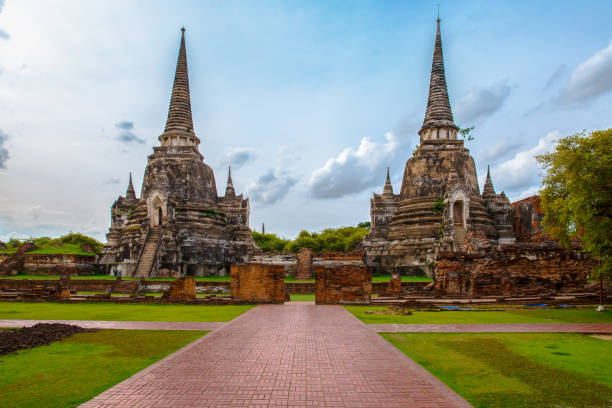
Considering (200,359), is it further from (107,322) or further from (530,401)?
(107,322)

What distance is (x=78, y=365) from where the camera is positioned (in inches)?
255

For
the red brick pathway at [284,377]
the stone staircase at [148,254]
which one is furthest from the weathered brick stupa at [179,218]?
the red brick pathway at [284,377]

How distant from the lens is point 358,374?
6078mm

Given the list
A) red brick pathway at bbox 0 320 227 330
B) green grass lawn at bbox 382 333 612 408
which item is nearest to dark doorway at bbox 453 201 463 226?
green grass lawn at bbox 382 333 612 408

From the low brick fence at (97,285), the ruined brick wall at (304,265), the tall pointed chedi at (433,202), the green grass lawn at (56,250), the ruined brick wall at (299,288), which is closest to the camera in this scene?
the low brick fence at (97,285)

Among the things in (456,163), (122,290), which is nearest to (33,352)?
(122,290)

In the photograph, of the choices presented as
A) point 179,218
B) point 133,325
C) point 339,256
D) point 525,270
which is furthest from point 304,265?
point 133,325

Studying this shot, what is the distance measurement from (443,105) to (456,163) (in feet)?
18.4

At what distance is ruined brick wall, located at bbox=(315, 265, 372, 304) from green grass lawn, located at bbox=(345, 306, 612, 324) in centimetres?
168

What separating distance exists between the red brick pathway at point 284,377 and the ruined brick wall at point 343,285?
6.77m

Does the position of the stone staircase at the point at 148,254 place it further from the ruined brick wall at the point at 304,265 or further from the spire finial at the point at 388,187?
the spire finial at the point at 388,187

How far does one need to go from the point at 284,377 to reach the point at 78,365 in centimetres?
326

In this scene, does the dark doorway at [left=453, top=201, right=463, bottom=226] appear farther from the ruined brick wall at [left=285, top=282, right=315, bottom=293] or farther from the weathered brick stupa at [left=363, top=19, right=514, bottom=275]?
the ruined brick wall at [left=285, top=282, right=315, bottom=293]

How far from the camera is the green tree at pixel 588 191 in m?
12.3
